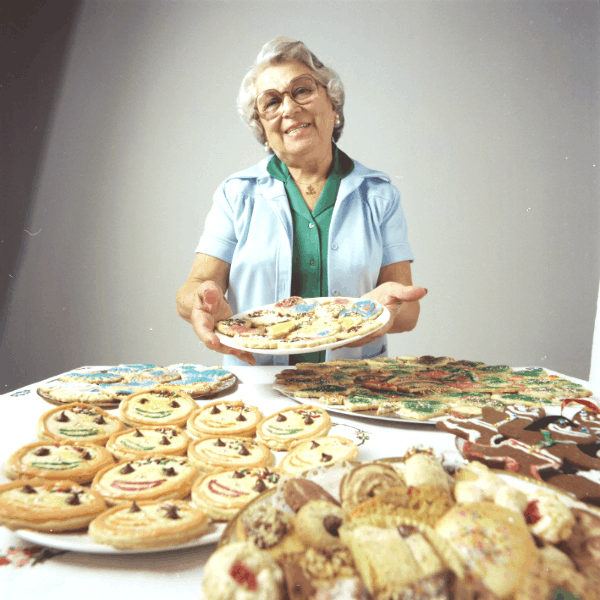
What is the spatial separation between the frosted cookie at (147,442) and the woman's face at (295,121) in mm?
2045

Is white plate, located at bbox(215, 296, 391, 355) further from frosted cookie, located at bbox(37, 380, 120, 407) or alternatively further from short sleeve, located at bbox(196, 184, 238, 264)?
short sleeve, located at bbox(196, 184, 238, 264)

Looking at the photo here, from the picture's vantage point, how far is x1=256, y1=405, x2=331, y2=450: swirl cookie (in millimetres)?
1333

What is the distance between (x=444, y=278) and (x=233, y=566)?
14.6 ft

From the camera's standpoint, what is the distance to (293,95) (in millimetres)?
2779

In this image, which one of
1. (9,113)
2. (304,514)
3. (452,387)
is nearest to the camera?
(304,514)

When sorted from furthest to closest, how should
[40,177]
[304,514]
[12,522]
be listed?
1. [40,177]
2. [12,522]
3. [304,514]

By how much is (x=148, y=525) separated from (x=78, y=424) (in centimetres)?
64

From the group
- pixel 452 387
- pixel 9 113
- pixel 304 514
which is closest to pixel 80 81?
pixel 9 113

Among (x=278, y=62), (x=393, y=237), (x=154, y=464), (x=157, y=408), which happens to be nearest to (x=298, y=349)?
(x=157, y=408)

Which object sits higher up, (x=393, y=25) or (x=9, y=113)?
(x=393, y=25)

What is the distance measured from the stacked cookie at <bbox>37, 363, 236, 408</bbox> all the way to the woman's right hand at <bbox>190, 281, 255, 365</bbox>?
4.5 inches

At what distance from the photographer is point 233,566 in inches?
23.2

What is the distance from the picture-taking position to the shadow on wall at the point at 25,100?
3980mm

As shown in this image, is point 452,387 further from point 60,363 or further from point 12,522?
point 60,363
